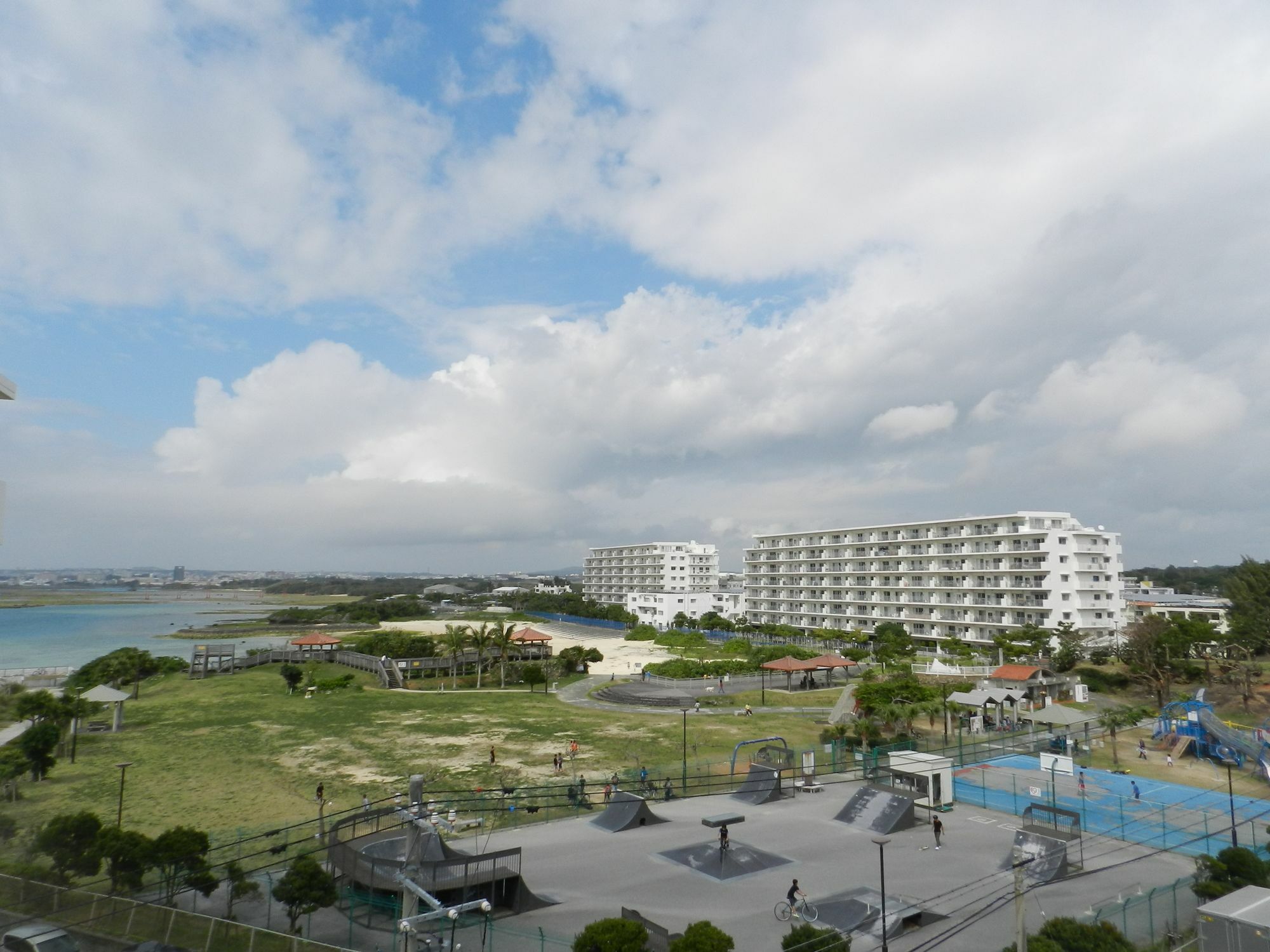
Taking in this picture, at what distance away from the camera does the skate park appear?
17656 millimetres

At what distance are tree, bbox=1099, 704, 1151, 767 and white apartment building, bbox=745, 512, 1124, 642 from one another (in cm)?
3368

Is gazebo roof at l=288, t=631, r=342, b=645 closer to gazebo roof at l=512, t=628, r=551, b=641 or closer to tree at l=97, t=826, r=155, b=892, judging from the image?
gazebo roof at l=512, t=628, r=551, b=641

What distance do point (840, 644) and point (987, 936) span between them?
71791 mm

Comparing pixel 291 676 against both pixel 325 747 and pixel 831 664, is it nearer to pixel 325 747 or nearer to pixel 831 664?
pixel 325 747

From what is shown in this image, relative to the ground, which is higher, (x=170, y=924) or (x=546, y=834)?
(x=170, y=924)

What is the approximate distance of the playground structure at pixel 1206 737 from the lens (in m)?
34.7

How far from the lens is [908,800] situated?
25938 mm

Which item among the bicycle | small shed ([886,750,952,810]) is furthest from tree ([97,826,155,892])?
small shed ([886,750,952,810])

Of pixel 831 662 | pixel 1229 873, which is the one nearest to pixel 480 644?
pixel 831 662

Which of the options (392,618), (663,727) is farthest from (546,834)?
(392,618)

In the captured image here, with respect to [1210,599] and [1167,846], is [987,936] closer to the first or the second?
[1167,846]

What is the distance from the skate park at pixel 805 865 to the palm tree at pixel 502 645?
121 feet

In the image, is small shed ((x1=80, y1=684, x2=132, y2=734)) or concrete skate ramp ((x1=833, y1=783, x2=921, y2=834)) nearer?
concrete skate ramp ((x1=833, y1=783, x2=921, y2=834))

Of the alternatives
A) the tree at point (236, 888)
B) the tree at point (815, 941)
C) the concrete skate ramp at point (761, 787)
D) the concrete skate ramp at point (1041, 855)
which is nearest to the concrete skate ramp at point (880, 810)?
the concrete skate ramp at point (761, 787)
